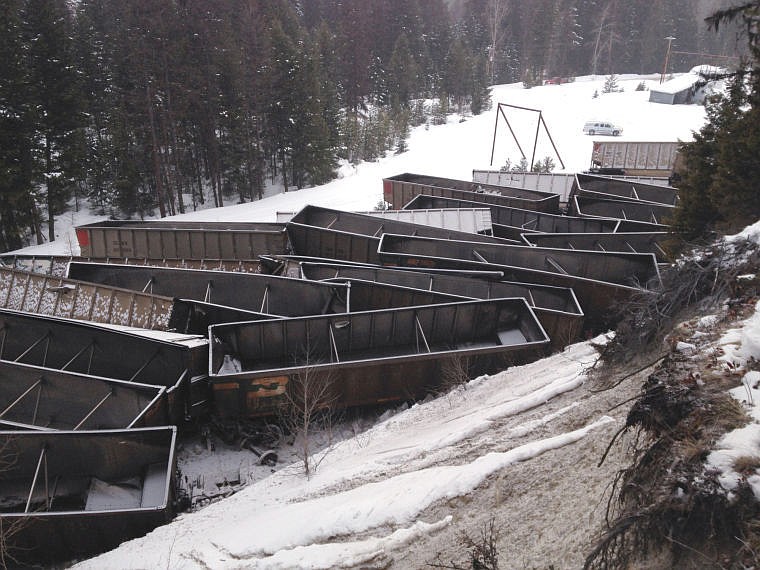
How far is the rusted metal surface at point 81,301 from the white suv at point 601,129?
138ft

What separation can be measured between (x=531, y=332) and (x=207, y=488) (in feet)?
27.1

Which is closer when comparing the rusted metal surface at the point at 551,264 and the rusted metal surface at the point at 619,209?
the rusted metal surface at the point at 551,264

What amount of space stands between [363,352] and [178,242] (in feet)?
30.1

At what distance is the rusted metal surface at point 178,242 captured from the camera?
17.6 meters

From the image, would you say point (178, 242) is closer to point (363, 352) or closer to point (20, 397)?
point (20, 397)

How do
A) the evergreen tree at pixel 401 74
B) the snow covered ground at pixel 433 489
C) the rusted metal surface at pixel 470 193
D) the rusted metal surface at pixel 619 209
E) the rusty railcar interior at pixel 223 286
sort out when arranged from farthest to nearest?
1. the evergreen tree at pixel 401 74
2. the rusted metal surface at pixel 470 193
3. the rusted metal surface at pixel 619 209
4. the rusty railcar interior at pixel 223 286
5. the snow covered ground at pixel 433 489

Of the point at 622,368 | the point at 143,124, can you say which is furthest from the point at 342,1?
the point at 622,368

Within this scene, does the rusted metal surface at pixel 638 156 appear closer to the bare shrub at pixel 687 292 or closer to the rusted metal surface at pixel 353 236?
the rusted metal surface at pixel 353 236

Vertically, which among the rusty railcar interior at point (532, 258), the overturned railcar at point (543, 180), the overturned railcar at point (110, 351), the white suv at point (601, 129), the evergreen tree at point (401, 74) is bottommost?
the overturned railcar at point (110, 351)

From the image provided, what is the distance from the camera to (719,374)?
15.0ft

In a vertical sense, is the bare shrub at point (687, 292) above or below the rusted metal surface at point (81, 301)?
above

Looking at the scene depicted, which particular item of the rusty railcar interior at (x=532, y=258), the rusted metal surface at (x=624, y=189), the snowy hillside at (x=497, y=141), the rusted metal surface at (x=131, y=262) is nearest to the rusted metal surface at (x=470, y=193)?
the rusted metal surface at (x=624, y=189)

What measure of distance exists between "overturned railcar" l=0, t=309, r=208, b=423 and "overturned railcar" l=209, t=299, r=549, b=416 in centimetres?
66

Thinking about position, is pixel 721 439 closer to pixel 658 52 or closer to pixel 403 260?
pixel 403 260
